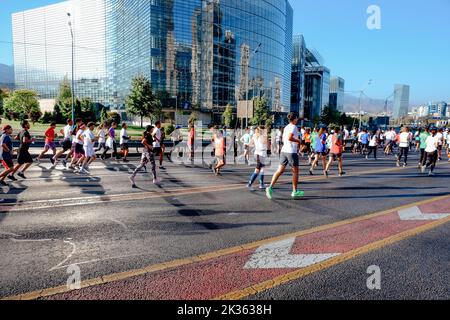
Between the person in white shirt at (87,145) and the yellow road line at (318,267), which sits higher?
the person in white shirt at (87,145)

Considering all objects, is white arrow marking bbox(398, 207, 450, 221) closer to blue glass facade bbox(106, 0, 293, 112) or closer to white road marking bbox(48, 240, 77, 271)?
white road marking bbox(48, 240, 77, 271)

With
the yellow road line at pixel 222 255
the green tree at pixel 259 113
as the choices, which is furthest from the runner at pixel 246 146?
the green tree at pixel 259 113

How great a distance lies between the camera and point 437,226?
17.9ft

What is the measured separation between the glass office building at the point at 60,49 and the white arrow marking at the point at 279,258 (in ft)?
381

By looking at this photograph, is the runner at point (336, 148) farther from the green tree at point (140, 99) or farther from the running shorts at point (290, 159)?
the green tree at point (140, 99)

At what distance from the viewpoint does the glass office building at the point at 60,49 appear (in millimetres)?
111688

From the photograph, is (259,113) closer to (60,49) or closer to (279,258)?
(279,258)

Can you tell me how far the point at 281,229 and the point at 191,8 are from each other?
8068 centimetres

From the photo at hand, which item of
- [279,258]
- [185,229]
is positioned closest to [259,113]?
[185,229]

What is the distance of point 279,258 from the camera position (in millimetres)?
3945

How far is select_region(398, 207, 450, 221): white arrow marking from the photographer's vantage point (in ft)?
19.3

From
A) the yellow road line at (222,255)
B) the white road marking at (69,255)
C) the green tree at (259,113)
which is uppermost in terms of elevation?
the green tree at (259,113)

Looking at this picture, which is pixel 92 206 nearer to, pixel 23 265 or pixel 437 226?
pixel 23 265

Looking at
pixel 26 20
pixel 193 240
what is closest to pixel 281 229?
pixel 193 240
